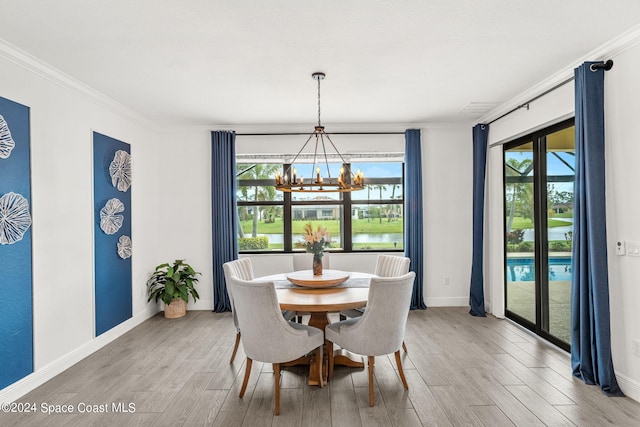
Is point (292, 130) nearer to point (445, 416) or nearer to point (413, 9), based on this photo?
point (413, 9)

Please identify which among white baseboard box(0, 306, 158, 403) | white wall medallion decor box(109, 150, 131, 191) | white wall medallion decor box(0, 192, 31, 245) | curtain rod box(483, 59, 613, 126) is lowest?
white baseboard box(0, 306, 158, 403)

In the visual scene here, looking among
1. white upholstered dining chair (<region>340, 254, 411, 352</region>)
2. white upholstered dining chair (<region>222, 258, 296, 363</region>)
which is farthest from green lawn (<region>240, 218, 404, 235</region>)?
white upholstered dining chair (<region>222, 258, 296, 363</region>)

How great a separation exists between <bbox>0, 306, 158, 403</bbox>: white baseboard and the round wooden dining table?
1.96 m

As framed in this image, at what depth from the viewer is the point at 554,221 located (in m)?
3.77

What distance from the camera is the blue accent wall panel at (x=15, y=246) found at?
2.71 meters

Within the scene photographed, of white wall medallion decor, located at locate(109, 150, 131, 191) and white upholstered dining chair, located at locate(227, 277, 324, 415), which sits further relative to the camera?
white wall medallion decor, located at locate(109, 150, 131, 191)

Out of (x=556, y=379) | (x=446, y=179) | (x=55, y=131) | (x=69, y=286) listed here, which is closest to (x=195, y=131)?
(x=55, y=131)

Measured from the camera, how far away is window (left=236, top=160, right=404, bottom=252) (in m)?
5.57

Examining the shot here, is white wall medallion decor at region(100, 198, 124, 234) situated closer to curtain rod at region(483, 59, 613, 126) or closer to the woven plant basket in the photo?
the woven plant basket

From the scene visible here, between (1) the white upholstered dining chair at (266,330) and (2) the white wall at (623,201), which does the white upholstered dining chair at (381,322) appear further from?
(2) the white wall at (623,201)

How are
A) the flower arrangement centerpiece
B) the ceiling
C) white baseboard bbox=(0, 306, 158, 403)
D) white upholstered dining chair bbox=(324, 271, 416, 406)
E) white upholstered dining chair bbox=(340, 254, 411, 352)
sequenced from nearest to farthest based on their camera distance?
the ceiling → white upholstered dining chair bbox=(324, 271, 416, 406) → white baseboard bbox=(0, 306, 158, 403) → the flower arrangement centerpiece → white upholstered dining chair bbox=(340, 254, 411, 352)

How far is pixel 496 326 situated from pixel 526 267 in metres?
0.79

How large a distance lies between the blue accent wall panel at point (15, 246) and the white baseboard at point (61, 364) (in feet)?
0.19

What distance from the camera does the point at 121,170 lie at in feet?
14.1
